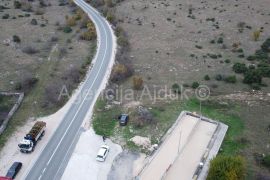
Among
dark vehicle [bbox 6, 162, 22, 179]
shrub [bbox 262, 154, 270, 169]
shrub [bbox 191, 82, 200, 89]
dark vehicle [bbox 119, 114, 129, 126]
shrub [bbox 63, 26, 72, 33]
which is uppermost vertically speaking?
shrub [bbox 63, 26, 72, 33]

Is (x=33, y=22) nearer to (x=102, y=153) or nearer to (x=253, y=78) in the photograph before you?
(x=253, y=78)

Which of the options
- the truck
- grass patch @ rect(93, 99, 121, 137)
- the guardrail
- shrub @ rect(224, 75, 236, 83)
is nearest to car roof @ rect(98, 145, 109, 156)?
grass patch @ rect(93, 99, 121, 137)

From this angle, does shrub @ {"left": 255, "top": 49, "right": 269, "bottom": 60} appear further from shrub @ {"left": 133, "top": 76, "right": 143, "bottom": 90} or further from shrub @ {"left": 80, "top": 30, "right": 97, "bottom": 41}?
shrub @ {"left": 80, "top": 30, "right": 97, "bottom": 41}

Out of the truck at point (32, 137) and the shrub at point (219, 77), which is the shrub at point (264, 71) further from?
the truck at point (32, 137)

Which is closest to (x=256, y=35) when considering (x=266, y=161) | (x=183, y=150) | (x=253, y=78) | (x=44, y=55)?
(x=253, y=78)

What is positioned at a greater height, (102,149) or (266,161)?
(102,149)

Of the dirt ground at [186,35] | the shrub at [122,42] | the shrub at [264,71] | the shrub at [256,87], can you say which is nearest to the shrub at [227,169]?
the dirt ground at [186,35]

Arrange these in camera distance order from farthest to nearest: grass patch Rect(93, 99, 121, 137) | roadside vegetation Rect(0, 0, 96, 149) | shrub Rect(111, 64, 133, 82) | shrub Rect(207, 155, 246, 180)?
1. shrub Rect(111, 64, 133, 82)
2. roadside vegetation Rect(0, 0, 96, 149)
3. grass patch Rect(93, 99, 121, 137)
4. shrub Rect(207, 155, 246, 180)
